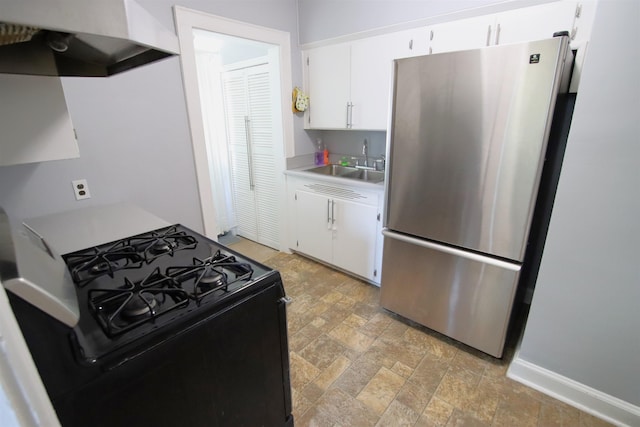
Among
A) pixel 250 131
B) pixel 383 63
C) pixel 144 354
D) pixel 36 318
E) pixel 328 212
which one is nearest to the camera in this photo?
pixel 36 318

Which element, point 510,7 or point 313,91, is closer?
point 510,7

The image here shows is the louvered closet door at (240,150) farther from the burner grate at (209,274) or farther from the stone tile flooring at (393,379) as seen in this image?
the burner grate at (209,274)

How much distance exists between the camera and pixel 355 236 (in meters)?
2.53

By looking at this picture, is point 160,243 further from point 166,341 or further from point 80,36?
point 80,36

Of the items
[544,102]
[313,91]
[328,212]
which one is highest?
[313,91]

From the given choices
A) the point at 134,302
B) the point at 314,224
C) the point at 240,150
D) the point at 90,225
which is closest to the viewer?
the point at 134,302

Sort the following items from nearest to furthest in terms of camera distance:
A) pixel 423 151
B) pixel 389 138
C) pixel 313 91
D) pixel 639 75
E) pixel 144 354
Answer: pixel 144 354
pixel 639 75
pixel 423 151
pixel 389 138
pixel 313 91

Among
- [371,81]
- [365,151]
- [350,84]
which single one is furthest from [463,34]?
[365,151]

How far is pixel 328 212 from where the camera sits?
2.66m

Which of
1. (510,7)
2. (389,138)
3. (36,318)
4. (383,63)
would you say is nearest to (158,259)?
(36,318)

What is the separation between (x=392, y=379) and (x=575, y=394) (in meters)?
0.89

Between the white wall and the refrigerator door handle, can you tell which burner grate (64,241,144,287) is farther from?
the white wall

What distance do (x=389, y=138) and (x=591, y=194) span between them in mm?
981

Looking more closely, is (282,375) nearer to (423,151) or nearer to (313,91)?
(423,151)
